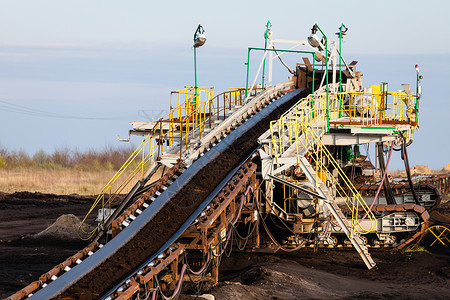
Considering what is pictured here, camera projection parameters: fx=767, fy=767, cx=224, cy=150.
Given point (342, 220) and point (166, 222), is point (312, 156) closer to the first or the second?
point (342, 220)

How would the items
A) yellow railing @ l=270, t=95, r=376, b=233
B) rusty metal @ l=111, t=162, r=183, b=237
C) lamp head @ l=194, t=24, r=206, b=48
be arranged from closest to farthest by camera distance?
rusty metal @ l=111, t=162, r=183, b=237, yellow railing @ l=270, t=95, r=376, b=233, lamp head @ l=194, t=24, r=206, b=48

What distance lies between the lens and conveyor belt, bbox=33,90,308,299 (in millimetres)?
15836

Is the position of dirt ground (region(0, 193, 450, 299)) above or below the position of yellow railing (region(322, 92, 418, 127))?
below

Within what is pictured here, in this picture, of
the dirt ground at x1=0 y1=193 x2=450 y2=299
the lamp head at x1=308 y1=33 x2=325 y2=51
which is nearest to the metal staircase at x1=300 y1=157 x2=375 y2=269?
the dirt ground at x1=0 y1=193 x2=450 y2=299

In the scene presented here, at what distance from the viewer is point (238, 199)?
2072 centimetres

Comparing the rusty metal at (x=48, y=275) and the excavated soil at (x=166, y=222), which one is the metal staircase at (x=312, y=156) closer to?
the excavated soil at (x=166, y=222)

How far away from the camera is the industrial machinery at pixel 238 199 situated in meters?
16.5

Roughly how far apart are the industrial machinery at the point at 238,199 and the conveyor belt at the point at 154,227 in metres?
0.03

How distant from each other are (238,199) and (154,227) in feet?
9.87

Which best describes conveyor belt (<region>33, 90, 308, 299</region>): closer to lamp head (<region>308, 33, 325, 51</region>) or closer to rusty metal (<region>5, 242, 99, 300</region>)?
rusty metal (<region>5, 242, 99, 300</region>)

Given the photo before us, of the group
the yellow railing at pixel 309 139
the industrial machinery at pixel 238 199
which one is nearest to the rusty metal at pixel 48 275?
the industrial machinery at pixel 238 199

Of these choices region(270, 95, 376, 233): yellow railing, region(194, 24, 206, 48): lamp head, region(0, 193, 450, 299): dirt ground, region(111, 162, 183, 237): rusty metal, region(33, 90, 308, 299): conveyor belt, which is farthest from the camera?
region(194, 24, 206, 48): lamp head

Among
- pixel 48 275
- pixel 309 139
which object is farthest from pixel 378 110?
pixel 48 275

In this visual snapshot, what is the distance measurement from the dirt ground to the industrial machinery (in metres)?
0.57
